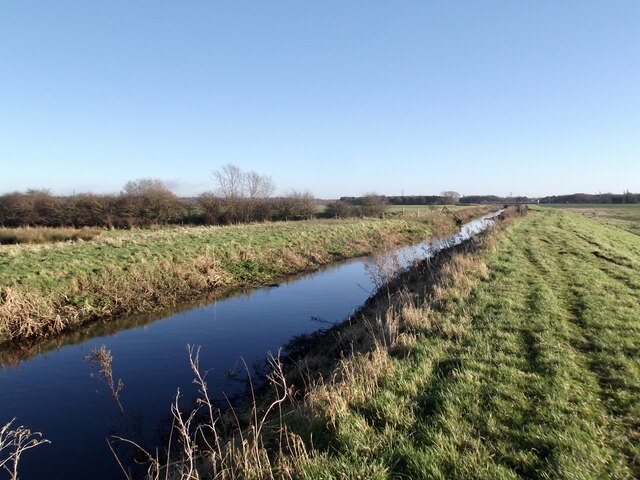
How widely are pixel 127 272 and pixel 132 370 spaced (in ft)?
24.8

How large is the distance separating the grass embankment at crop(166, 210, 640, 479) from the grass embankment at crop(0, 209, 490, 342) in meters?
9.41

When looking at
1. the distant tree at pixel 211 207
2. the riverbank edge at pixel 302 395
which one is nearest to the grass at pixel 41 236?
the distant tree at pixel 211 207

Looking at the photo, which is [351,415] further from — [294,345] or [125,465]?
[294,345]

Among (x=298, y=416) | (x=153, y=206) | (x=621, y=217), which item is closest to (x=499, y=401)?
(x=298, y=416)

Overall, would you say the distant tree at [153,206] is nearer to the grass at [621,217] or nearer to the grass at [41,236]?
the grass at [41,236]

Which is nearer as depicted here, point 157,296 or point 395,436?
point 395,436

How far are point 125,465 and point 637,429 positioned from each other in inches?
297

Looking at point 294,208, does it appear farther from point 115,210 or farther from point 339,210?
point 115,210

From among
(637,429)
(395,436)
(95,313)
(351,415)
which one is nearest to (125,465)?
(351,415)

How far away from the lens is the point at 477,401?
197 inches

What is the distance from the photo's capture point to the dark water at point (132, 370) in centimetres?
689

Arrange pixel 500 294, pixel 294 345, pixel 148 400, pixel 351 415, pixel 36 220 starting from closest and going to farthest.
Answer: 1. pixel 351 415
2. pixel 148 400
3. pixel 500 294
4. pixel 294 345
5. pixel 36 220

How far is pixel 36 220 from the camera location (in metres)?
42.0

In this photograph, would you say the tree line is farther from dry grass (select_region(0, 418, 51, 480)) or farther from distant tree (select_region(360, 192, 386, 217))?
dry grass (select_region(0, 418, 51, 480))
